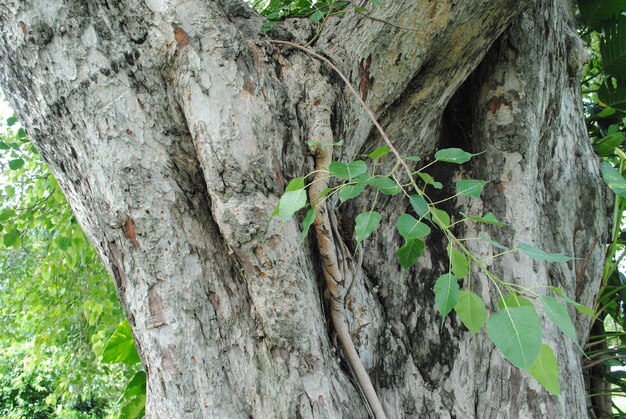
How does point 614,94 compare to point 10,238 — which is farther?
point 10,238

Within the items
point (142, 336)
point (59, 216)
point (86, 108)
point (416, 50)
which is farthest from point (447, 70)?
point (59, 216)

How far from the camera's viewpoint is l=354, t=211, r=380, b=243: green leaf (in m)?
0.80

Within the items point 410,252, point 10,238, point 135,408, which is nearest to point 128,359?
point 135,408

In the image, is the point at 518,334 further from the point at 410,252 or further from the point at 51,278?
the point at 51,278

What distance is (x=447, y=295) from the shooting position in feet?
2.43

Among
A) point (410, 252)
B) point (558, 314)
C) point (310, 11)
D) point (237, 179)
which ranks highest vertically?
point (310, 11)

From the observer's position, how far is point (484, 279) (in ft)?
5.30

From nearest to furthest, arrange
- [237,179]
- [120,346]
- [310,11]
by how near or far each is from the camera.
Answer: [237,179], [310,11], [120,346]

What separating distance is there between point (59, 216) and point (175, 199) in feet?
8.74

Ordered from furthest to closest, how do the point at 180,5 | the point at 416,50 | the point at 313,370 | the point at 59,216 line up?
the point at 59,216
the point at 416,50
the point at 180,5
the point at 313,370

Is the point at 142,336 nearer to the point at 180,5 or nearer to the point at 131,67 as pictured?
the point at 131,67

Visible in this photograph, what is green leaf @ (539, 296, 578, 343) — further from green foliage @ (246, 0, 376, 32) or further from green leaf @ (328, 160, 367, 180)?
green foliage @ (246, 0, 376, 32)

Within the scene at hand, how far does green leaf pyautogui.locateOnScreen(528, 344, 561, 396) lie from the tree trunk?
558 millimetres

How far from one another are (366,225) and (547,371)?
322 mm
